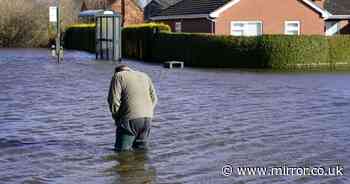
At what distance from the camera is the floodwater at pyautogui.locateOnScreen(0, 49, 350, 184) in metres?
9.69

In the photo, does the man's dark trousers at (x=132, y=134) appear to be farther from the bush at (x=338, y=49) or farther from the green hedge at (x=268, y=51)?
the bush at (x=338, y=49)

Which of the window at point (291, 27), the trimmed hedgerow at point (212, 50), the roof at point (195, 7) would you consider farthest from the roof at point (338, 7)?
the trimmed hedgerow at point (212, 50)

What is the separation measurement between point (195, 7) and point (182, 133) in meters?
31.9

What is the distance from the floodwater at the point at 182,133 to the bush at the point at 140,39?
632 inches

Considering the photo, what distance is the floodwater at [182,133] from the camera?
969 cm

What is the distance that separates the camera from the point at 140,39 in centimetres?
4181

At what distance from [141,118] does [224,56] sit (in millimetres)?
23681

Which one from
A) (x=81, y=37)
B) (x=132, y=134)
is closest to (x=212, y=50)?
(x=132, y=134)

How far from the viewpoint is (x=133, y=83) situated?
1051 centimetres

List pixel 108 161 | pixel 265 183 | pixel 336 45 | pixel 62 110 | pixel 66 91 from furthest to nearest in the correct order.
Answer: pixel 336 45 < pixel 66 91 < pixel 62 110 < pixel 108 161 < pixel 265 183

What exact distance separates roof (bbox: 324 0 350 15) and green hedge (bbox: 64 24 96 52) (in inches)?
661

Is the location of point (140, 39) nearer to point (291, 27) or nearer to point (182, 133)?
point (291, 27)

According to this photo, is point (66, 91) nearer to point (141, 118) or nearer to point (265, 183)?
point (141, 118)

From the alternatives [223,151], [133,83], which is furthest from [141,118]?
[223,151]
